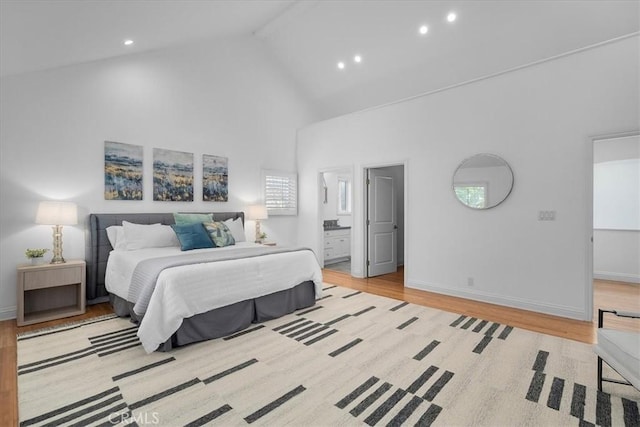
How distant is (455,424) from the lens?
5.76 feet

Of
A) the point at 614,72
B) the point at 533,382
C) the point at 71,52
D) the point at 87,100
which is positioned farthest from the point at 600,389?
the point at 87,100

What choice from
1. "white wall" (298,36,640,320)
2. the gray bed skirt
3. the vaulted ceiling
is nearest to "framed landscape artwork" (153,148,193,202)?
the vaulted ceiling

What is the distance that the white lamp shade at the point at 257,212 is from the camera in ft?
18.2

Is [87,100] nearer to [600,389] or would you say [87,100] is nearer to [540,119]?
[540,119]

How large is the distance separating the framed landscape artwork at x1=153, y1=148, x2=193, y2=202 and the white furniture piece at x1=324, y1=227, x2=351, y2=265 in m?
2.97

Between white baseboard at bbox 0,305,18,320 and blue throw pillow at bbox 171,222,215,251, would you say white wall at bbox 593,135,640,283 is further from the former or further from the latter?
white baseboard at bbox 0,305,18,320

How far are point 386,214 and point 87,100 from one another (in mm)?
5040

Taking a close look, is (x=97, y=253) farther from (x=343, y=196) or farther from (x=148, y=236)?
(x=343, y=196)

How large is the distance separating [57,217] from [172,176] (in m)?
1.64

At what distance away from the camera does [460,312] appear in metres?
3.62

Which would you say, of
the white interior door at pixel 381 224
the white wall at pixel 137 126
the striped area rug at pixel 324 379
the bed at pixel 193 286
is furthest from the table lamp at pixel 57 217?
the white interior door at pixel 381 224

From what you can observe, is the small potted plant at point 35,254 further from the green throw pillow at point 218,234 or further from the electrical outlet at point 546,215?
the electrical outlet at point 546,215

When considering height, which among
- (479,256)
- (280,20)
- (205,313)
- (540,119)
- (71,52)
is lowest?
(205,313)

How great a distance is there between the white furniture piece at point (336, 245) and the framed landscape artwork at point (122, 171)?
367 centimetres
